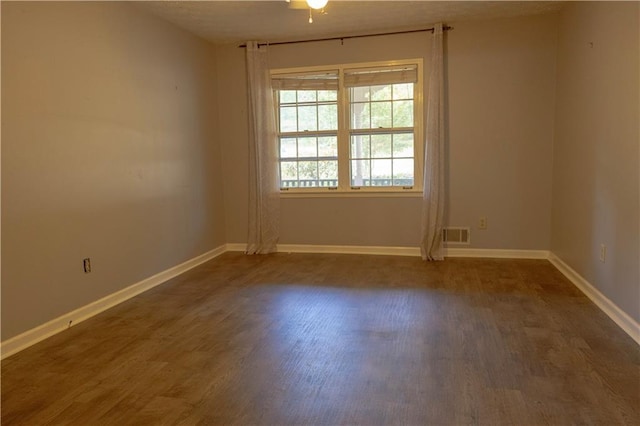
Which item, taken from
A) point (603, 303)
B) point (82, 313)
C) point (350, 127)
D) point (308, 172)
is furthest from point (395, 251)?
point (82, 313)

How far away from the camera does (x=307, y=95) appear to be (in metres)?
5.05

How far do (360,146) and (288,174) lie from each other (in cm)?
95

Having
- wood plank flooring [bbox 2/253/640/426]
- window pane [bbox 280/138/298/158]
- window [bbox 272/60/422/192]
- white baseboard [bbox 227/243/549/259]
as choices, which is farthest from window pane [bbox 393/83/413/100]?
wood plank flooring [bbox 2/253/640/426]

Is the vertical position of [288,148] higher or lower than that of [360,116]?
lower

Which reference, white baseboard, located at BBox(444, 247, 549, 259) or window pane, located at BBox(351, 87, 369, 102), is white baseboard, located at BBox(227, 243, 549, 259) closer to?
white baseboard, located at BBox(444, 247, 549, 259)

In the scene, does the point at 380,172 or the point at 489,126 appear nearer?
the point at 489,126

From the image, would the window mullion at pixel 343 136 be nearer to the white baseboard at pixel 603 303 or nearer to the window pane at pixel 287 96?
the window pane at pixel 287 96

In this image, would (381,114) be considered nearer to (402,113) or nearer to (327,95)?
(402,113)

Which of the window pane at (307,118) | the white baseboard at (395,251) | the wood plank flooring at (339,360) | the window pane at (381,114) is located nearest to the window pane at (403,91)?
the window pane at (381,114)

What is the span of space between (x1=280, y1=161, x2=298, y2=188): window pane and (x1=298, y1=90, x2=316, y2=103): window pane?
753 mm

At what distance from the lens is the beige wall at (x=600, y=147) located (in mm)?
2648

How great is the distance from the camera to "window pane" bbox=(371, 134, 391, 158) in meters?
4.87

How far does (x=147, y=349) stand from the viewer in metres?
2.56

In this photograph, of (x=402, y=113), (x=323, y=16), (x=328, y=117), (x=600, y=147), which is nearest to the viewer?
(x=600, y=147)
